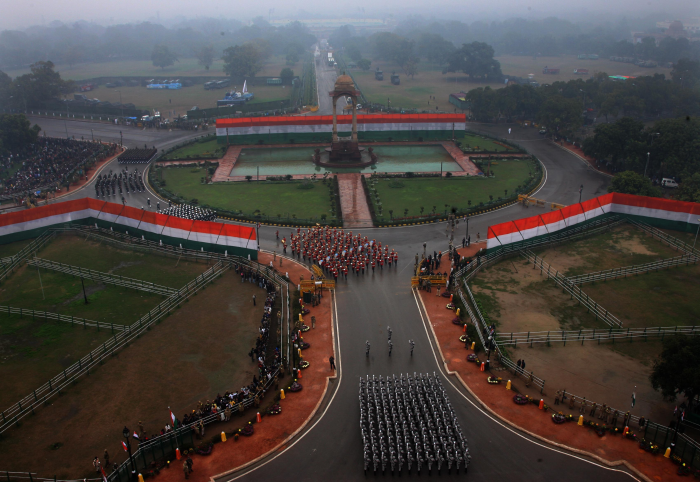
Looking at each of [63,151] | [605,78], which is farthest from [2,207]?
[605,78]

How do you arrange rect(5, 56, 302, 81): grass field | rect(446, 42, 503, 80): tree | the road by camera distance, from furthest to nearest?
rect(5, 56, 302, 81): grass field, rect(446, 42, 503, 80): tree, the road

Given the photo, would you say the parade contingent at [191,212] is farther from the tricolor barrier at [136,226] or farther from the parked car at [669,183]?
the parked car at [669,183]

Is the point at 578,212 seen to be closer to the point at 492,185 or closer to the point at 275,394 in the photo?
the point at 492,185

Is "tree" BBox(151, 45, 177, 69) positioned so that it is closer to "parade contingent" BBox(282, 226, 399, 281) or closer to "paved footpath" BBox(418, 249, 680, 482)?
"parade contingent" BBox(282, 226, 399, 281)

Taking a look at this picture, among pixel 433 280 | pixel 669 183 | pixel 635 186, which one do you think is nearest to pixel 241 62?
pixel 669 183

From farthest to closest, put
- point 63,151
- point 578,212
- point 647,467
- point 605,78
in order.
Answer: point 605,78 < point 63,151 < point 578,212 < point 647,467

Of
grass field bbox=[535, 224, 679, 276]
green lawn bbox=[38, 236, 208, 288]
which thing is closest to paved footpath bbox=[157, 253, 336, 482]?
green lawn bbox=[38, 236, 208, 288]

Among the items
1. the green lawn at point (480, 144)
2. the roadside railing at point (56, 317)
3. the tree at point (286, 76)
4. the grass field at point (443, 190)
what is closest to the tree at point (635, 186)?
the grass field at point (443, 190)
